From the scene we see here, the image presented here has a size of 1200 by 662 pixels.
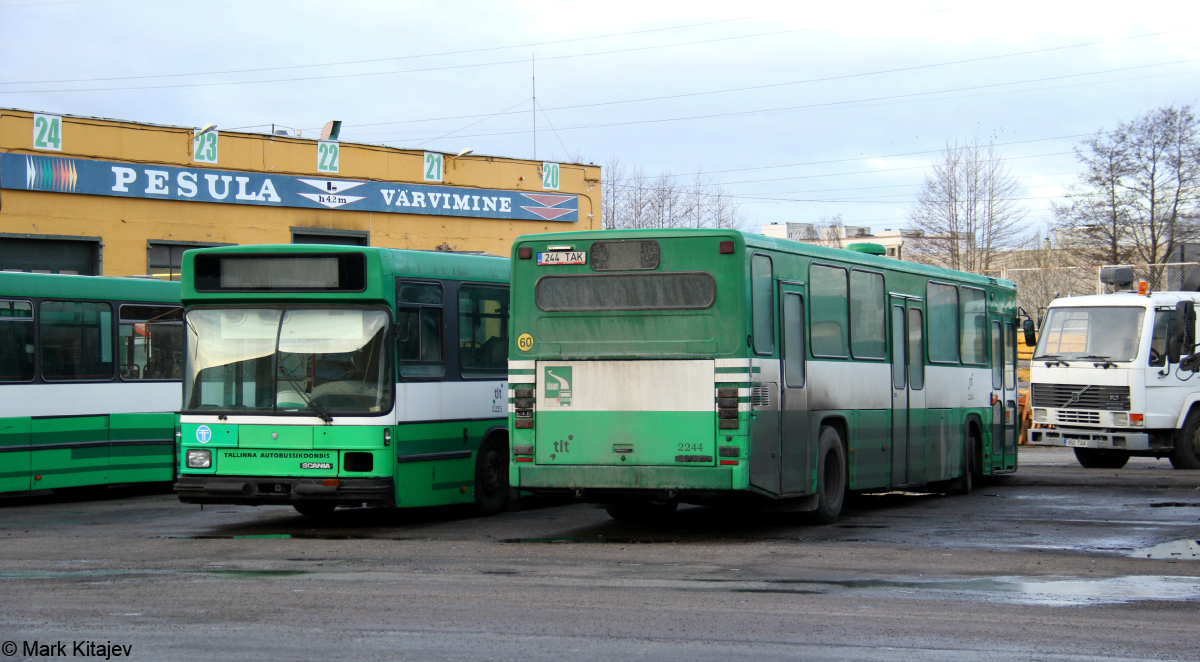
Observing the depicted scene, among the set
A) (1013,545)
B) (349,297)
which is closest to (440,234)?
(349,297)

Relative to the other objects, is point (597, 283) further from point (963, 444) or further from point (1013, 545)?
point (963, 444)

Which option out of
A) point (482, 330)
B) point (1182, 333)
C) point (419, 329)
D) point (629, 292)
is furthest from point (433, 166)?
point (629, 292)

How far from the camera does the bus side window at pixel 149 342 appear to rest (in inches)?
661

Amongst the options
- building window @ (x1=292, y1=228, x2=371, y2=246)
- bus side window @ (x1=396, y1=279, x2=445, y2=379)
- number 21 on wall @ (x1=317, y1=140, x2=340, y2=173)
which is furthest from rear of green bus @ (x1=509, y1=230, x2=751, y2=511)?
number 21 on wall @ (x1=317, y1=140, x2=340, y2=173)

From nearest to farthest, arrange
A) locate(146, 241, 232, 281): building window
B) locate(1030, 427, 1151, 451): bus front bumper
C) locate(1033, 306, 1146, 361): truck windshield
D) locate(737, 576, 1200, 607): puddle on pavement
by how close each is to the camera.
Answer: locate(737, 576, 1200, 607): puddle on pavement
locate(1030, 427, 1151, 451): bus front bumper
locate(1033, 306, 1146, 361): truck windshield
locate(146, 241, 232, 281): building window

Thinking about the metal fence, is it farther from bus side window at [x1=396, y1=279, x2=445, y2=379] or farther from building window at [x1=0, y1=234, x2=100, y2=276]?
building window at [x1=0, y1=234, x2=100, y2=276]

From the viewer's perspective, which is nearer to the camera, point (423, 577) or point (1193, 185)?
point (423, 577)

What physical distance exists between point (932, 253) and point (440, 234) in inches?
1165

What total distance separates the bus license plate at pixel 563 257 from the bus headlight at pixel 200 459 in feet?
12.5

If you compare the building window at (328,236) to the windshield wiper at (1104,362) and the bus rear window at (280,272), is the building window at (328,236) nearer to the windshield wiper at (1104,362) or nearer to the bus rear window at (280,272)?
the windshield wiper at (1104,362)

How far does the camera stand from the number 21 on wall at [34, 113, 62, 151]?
26.9m

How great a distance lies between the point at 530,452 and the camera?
12.1 m

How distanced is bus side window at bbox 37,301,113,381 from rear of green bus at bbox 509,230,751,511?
6.81 meters

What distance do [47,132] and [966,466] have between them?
64.9 feet
